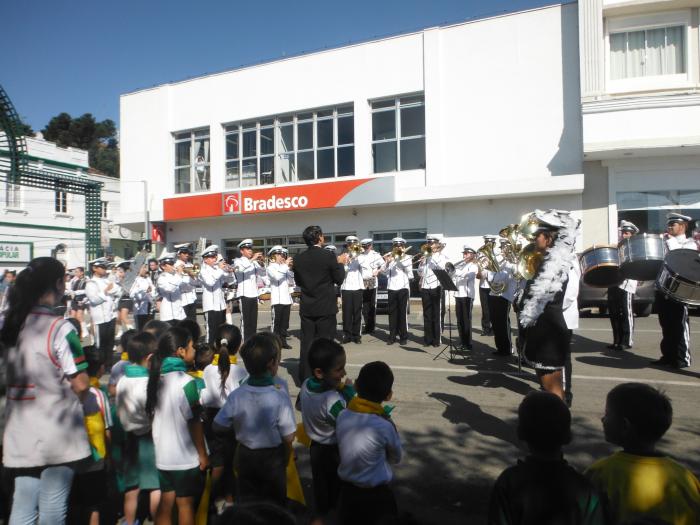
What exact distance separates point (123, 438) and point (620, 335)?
829 centimetres

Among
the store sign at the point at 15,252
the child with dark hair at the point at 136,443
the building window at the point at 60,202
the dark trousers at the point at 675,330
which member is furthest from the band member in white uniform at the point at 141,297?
the building window at the point at 60,202

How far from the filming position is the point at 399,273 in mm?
11242

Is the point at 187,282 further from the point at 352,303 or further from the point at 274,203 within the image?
the point at 274,203

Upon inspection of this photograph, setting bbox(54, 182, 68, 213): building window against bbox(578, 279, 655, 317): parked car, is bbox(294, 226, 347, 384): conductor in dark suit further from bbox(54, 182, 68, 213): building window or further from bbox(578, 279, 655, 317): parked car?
bbox(54, 182, 68, 213): building window

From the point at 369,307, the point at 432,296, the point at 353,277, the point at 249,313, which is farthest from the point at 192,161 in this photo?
the point at 432,296

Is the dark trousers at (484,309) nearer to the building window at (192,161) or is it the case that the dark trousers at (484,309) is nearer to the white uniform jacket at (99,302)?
the white uniform jacket at (99,302)

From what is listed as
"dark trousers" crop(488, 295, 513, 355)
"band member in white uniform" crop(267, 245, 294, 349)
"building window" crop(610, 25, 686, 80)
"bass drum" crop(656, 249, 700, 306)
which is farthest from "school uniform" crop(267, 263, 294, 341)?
"building window" crop(610, 25, 686, 80)

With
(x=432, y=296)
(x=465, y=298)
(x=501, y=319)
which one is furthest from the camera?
(x=432, y=296)

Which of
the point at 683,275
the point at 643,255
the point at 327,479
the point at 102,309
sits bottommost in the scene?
the point at 327,479

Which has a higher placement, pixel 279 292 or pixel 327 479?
pixel 279 292

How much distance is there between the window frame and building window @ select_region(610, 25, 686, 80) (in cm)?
10

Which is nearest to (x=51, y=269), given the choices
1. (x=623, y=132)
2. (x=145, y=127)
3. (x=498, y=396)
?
(x=498, y=396)

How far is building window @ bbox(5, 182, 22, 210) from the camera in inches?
1144

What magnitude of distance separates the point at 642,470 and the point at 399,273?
9.09 meters
